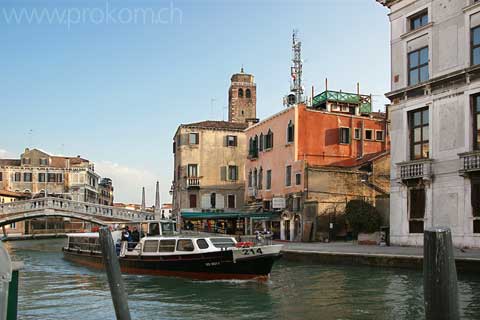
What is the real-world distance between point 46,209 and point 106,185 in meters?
55.7

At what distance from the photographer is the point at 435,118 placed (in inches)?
808

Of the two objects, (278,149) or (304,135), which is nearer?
(304,135)

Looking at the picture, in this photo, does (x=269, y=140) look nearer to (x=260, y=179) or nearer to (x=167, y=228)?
(x=260, y=179)

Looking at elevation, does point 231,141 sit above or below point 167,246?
above

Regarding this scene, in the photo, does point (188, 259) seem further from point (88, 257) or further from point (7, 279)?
point (7, 279)

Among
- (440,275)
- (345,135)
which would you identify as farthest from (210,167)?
(440,275)

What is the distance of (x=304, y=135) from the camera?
31.0m

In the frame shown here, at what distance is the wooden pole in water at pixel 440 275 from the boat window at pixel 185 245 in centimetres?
1417

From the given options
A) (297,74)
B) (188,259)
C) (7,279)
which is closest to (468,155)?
(188,259)

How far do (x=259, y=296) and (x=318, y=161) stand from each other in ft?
59.0

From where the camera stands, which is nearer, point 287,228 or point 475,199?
point 475,199

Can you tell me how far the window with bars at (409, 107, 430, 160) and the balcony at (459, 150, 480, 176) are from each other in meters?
2.06

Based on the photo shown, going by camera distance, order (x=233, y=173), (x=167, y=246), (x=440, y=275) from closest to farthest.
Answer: (x=440, y=275)
(x=167, y=246)
(x=233, y=173)

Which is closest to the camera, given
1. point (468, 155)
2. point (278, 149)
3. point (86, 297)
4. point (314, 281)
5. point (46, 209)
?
point (86, 297)
